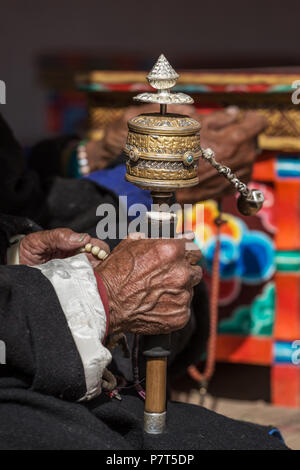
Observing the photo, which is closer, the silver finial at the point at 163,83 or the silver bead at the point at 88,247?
the silver finial at the point at 163,83

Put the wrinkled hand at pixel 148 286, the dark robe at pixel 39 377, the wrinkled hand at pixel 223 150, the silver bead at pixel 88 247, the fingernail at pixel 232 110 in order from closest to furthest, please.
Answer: the dark robe at pixel 39 377 < the wrinkled hand at pixel 148 286 < the silver bead at pixel 88 247 < the wrinkled hand at pixel 223 150 < the fingernail at pixel 232 110

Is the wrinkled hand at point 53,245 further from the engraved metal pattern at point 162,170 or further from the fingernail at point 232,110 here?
the fingernail at point 232,110

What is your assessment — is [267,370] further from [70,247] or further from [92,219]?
[70,247]

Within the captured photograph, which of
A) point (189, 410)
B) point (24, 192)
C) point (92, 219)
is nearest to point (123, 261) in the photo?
point (189, 410)

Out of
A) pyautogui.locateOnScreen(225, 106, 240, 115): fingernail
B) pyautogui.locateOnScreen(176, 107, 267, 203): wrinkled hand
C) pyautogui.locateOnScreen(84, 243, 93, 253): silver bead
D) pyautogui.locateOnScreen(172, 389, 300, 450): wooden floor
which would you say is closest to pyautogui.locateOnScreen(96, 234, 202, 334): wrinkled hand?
pyautogui.locateOnScreen(84, 243, 93, 253): silver bead

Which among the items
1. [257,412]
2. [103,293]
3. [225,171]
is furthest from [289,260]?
[103,293]

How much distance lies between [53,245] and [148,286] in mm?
277

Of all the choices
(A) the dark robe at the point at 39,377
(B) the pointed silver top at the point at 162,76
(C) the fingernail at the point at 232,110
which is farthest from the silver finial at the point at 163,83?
(C) the fingernail at the point at 232,110

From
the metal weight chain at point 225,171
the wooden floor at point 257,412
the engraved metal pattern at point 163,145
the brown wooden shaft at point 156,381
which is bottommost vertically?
the wooden floor at point 257,412

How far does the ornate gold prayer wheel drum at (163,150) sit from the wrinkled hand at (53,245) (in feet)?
0.80

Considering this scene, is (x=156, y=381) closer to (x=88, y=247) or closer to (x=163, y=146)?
(x=88, y=247)

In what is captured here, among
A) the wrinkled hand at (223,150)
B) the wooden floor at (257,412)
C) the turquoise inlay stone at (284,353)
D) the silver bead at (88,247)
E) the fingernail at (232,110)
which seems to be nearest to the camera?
the silver bead at (88,247)

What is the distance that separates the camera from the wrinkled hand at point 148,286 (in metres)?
1.52

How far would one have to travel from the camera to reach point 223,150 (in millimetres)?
2277
